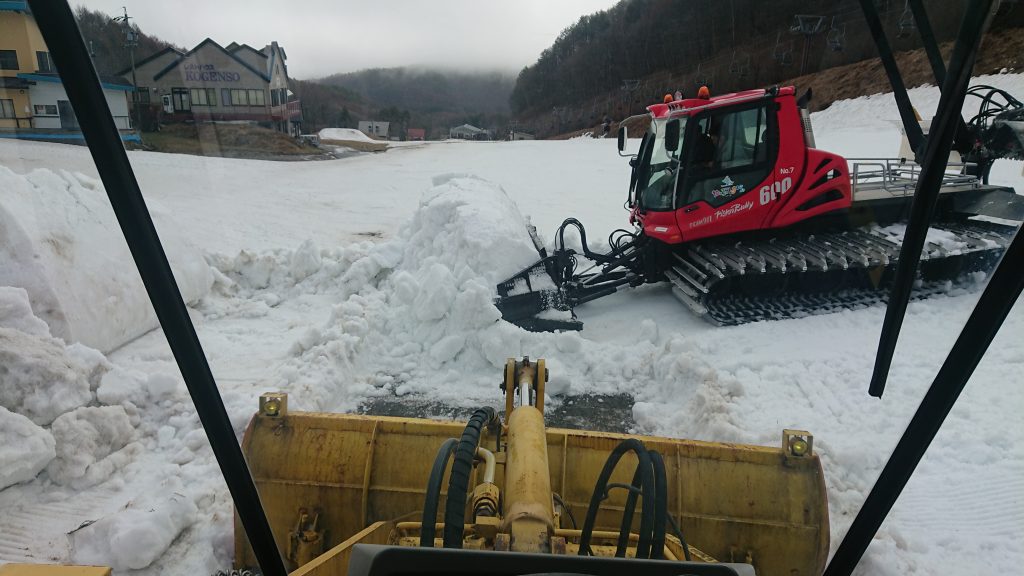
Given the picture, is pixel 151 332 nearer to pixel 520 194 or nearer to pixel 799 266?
pixel 799 266

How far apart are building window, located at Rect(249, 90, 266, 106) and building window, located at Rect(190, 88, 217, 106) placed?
263 millimetres

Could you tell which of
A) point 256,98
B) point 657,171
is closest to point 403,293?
point 657,171

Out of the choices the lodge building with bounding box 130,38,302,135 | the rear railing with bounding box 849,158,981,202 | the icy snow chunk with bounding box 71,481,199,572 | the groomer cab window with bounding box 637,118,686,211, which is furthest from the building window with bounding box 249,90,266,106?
the rear railing with bounding box 849,158,981,202

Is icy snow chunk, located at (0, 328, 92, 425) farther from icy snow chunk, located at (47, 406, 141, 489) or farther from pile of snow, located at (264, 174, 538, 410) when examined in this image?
pile of snow, located at (264, 174, 538, 410)

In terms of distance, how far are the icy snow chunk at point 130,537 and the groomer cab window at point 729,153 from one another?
181 inches

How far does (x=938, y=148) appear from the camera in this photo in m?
1.17

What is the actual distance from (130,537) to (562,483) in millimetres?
1868

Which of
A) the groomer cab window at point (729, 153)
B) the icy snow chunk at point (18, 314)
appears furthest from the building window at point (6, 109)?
the groomer cab window at point (729, 153)

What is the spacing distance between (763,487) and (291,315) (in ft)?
15.2

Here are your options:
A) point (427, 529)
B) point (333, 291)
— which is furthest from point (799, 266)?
point (427, 529)

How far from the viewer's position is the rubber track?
5395 millimetres

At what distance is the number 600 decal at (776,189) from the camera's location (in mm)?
5602

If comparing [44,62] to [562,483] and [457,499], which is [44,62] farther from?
[562,483]

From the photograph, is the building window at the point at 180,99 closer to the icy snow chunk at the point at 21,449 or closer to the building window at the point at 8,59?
the building window at the point at 8,59
